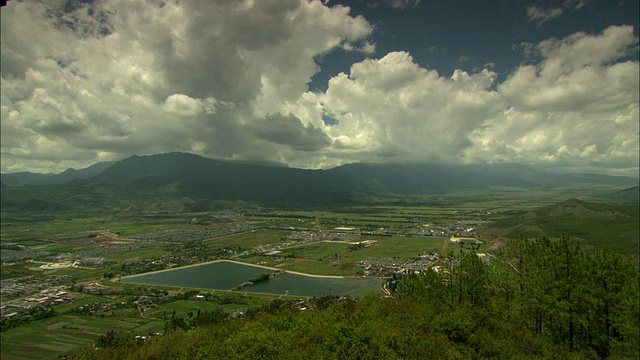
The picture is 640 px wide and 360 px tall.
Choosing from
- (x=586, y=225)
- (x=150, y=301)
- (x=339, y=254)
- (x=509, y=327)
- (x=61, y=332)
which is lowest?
(x=61, y=332)

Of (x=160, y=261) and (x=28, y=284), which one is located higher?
(x=28, y=284)

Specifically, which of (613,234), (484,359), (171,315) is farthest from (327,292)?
(613,234)

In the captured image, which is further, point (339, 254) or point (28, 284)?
point (339, 254)

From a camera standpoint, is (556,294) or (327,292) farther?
(327,292)

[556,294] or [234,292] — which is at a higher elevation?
[556,294]

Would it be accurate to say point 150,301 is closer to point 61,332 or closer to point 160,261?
point 61,332

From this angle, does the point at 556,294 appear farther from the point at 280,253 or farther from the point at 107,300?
the point at 280,253

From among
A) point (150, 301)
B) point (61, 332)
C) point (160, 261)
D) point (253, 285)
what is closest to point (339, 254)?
point (253, 285)
